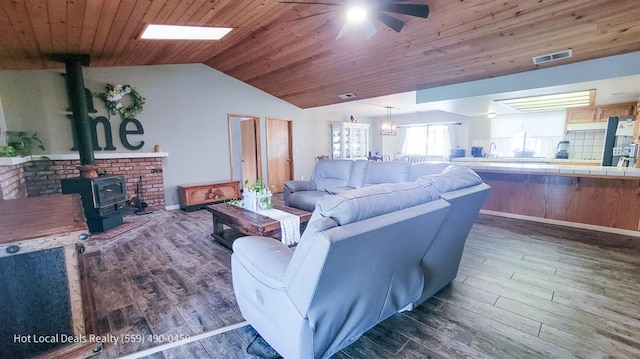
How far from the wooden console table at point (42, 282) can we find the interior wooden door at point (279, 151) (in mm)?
5554

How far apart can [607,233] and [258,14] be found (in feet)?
18.0

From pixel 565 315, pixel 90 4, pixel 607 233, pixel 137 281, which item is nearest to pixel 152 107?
pixel 90 4

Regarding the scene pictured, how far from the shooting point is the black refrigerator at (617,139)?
5.06 m

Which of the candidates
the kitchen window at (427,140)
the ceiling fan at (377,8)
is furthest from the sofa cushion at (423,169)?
the kitchen window at (427,140)

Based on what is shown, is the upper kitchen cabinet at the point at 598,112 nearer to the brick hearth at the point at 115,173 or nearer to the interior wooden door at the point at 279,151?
the interior wooden door at the point at 279,151

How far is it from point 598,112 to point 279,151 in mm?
7349

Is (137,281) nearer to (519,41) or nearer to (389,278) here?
(389,278)

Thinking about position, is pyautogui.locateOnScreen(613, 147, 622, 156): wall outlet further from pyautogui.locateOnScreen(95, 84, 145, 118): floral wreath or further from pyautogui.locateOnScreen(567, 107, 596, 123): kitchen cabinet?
pyautogui.locateOnScreen(95, 84, 145, 118): floral wreath

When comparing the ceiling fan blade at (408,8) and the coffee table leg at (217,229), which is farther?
the coffee table leg at (217,229)

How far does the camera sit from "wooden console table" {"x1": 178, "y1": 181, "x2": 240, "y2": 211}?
5.25m

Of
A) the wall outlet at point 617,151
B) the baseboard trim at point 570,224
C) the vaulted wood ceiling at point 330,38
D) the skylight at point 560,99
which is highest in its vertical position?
the vaulted wood ceiling at point 330,38

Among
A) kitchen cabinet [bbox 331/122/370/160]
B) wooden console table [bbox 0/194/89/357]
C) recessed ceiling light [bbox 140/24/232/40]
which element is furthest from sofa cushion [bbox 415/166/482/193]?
kitchen cabinet [bbox 331/122/370/160]

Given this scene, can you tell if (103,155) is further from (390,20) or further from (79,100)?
(390,20)

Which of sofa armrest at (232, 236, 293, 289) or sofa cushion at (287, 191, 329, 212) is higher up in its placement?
sofa armrest at (232, 236, 293, 289)
